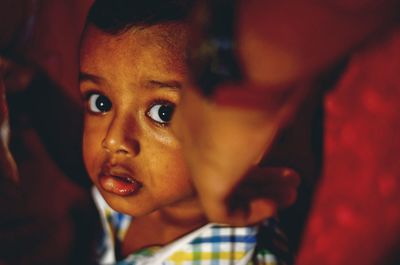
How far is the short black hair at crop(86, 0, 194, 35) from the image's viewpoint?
0.44 metres

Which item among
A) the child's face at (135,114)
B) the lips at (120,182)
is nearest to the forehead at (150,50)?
the child's face at (135,114)

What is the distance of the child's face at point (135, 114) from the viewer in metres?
0.44

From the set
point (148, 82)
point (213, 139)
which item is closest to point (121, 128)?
point (148, 82)

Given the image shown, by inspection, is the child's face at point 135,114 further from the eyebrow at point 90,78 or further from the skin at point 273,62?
the skin at point 273,62

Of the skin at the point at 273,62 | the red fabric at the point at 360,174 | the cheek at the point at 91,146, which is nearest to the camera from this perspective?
the skin at the point at 273,62

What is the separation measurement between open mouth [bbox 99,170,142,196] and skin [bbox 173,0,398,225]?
176mm

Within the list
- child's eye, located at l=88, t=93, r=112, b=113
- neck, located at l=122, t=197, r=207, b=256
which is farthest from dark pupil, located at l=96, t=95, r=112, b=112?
neck, located at l=122, t=197, r=207, b=256

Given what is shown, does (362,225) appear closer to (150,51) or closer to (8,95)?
(150,51)

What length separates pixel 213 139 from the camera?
1.03 feet

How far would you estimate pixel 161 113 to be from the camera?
18.3 inches

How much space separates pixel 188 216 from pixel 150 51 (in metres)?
0.23

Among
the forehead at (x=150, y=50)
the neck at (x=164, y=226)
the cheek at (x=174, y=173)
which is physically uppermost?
the forehead at (x=150, y=50)

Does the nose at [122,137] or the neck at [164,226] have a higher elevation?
the nose at [122,137]

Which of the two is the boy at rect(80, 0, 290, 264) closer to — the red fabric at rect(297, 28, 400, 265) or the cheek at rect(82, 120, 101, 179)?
the cheek at rect(82, 120, 101, 179)
